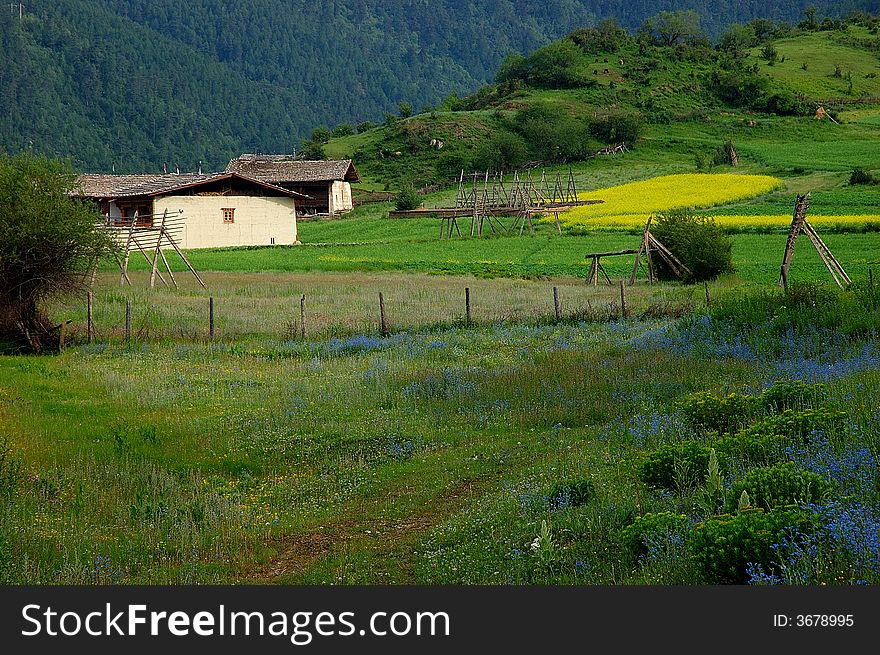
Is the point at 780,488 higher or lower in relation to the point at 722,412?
higher

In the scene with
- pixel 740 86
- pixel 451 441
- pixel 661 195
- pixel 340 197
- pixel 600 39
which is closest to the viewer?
pixel 451 441

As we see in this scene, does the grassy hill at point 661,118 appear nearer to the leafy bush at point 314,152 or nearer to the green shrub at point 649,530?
the leafy bush at point 314,152

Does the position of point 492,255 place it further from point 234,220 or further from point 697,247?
point 234,220

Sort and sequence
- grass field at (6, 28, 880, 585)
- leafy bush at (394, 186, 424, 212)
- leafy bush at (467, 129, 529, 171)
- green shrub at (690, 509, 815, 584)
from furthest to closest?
leafy bush at (467, 129, 529, 171) < leafy bush at (394, 186, 424, 212) < grass field at (6, 28, 880, 585) < green shrub at (690, 509, 815, 584)

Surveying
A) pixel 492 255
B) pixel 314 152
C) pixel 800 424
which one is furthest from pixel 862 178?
pixel 314 152

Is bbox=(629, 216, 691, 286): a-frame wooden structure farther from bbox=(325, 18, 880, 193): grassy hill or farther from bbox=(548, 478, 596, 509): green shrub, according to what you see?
bbox=(325, 18, 880, 193): grassy hill

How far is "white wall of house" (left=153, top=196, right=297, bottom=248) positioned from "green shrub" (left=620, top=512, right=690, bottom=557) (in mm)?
58518

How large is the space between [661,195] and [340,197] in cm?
3098

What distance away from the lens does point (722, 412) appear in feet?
36.2

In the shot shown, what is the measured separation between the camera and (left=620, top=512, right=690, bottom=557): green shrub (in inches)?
302

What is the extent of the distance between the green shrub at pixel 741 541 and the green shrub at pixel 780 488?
0.56 metres

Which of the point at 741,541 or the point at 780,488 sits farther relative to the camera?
the point at 780,488

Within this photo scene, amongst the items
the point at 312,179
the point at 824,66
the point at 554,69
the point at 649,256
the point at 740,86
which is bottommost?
the point at 649,256

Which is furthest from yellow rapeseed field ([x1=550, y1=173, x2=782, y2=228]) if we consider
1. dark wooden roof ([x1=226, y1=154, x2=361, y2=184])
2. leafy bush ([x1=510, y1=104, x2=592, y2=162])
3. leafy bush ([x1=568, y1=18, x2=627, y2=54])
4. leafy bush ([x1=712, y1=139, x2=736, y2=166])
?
leafy bush ([x1=568, y1=18, x2=627, y2=54])
